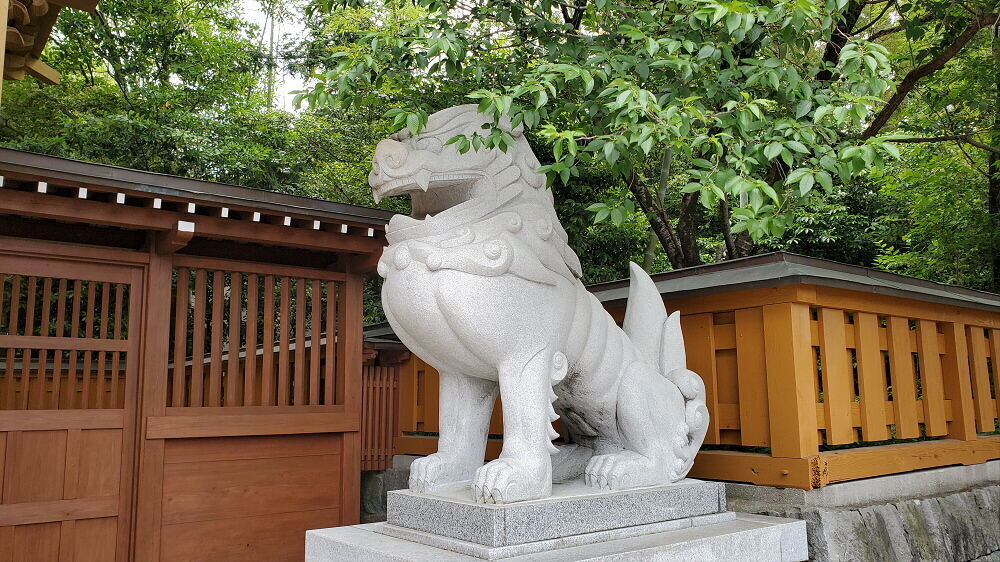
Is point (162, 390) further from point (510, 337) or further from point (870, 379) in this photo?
point (870, 379)

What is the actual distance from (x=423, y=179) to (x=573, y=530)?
1.75m

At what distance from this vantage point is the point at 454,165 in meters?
3.36

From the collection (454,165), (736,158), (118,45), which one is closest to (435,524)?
(454,165)

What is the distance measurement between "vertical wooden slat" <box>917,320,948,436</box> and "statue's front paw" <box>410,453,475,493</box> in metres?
3.38

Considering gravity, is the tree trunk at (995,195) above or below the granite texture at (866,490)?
above

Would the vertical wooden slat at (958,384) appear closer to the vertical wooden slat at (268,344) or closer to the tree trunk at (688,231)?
the tree trunk at (688,231)

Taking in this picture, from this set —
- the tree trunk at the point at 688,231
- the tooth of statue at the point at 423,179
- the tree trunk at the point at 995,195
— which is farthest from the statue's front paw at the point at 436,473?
the tree trunk at the point at 995,195

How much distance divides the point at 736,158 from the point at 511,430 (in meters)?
1.57

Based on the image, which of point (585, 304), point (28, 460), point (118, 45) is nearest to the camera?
point (585, 304)

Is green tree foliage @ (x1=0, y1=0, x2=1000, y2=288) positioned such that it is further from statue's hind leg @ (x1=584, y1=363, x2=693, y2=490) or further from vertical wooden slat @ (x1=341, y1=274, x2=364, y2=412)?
vertical wooden slat @ (x1=341, y1=274, x2=364, y2=412)

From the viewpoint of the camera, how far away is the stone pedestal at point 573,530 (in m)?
2.86

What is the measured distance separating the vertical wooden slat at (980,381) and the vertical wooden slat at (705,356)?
7.79 ft

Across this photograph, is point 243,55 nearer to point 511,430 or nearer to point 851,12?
point 851,12

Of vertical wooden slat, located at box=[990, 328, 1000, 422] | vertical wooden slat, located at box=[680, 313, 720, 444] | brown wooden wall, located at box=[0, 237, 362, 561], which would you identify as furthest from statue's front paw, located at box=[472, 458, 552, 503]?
vertical wooden slat, located at box=[990, 328, 1000, 422]
